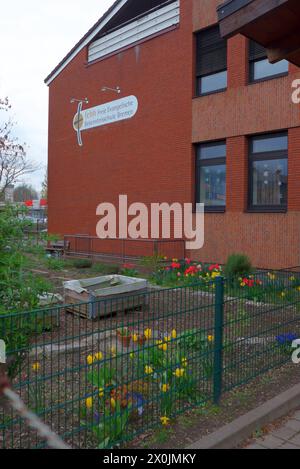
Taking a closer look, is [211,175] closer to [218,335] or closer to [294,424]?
[218,335]

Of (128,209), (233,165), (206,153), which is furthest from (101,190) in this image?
(233,165)

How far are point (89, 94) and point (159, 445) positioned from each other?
55.5ft

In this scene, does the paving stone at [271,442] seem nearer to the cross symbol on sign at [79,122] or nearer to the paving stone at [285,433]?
the paving stone at [285,433]

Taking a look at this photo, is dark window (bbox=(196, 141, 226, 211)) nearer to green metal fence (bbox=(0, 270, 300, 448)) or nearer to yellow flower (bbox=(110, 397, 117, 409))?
green metal fence (bbox=(0, 270, 300, 448))

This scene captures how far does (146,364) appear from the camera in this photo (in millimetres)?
3518

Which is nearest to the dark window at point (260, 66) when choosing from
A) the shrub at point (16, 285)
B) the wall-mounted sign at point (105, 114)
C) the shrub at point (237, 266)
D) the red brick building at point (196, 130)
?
the red brick building at point (196, 130)

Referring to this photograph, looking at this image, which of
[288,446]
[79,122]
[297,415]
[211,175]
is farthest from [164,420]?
[79,122]

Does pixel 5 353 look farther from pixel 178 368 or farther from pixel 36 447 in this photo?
pixel 178 368

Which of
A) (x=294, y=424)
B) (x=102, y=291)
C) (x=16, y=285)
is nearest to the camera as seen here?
(x=16, y=285)

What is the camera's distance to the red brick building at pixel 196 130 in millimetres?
11289

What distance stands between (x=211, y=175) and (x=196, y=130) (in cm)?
142

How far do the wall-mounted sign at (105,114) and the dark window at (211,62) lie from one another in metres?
2.96

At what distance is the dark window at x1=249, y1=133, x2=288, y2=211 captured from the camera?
444 inches

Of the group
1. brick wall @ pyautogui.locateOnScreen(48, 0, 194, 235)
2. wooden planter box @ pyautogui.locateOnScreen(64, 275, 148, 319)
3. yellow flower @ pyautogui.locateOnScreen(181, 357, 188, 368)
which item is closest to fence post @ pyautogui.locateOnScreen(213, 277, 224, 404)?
yellow flower @ pyautogui.locateOnScreen(181, 357, 188, 368)
